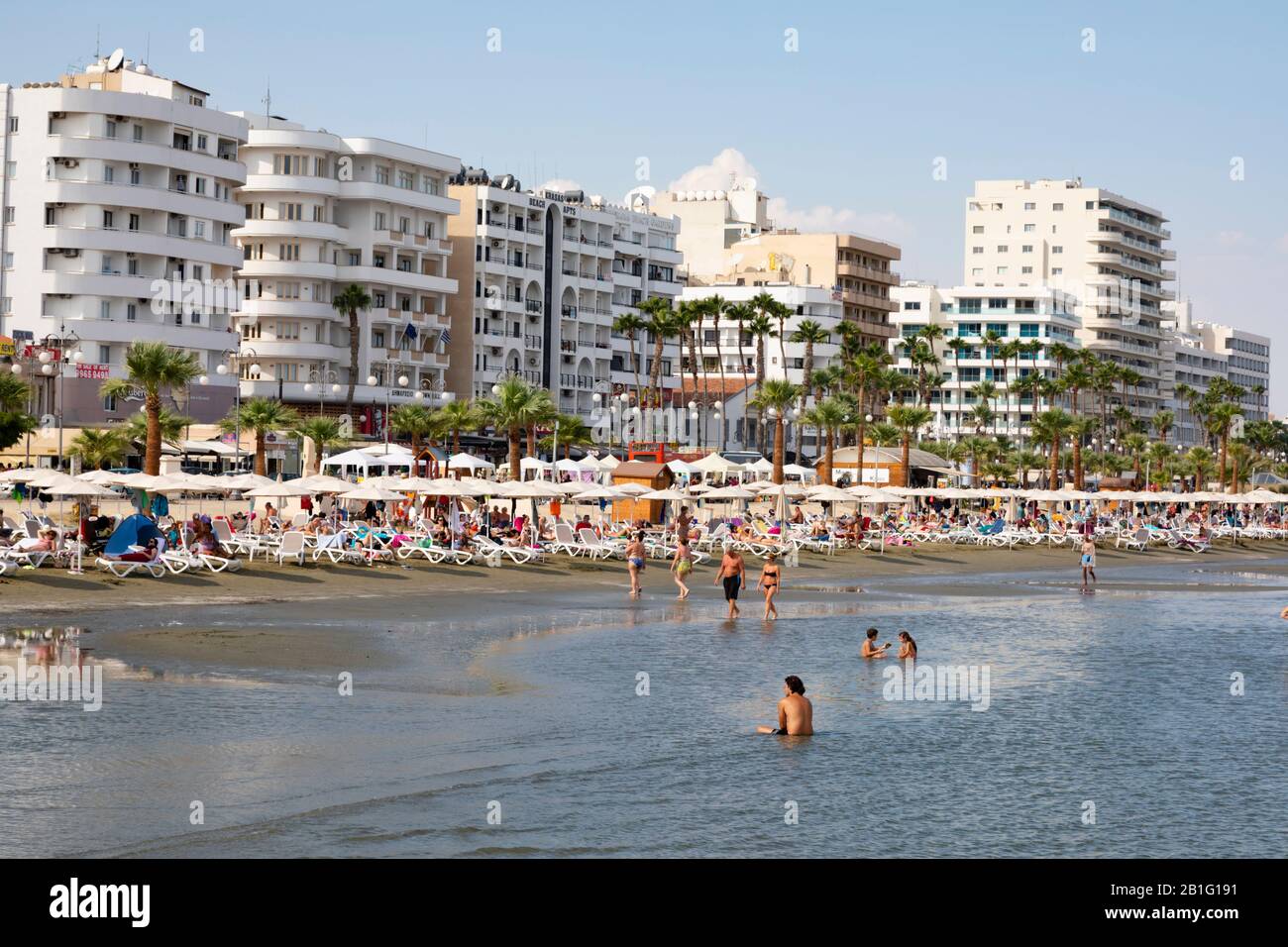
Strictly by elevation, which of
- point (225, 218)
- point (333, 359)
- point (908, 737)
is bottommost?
Answer: point (908, 737)

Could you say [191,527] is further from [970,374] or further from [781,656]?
[970,374]

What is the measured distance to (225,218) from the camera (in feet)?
293

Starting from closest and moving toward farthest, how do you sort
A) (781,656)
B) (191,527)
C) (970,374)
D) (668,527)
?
(781,656)
(191,527)
(668,527)
(970,374)

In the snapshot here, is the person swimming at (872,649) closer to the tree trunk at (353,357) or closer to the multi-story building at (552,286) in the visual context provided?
the tree trunk at (353,357)

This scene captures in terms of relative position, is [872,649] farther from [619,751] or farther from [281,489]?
[281,489]

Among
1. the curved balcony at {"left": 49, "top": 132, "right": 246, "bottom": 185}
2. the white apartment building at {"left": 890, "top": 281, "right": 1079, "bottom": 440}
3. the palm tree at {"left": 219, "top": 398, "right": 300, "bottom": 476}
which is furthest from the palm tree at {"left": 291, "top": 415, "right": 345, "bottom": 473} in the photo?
the white apartment building at {"left": 890, "top": 281, "right": 1079, "bottom": 440}

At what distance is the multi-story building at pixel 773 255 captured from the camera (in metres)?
150

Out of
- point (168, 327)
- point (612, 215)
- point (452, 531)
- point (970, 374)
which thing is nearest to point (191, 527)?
point (452, 531)

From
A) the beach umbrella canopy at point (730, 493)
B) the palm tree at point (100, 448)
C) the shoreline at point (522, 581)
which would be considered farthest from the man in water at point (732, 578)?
the palm tree at point (100, 448)

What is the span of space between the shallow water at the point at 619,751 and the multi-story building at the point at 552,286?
79.6 meters

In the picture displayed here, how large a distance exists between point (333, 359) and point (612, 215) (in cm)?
2989

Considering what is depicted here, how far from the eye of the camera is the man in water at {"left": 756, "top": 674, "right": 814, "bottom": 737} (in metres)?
20.2

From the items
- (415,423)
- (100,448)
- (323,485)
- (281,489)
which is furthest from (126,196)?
(281,489)

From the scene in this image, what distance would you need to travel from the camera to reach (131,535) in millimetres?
35656
